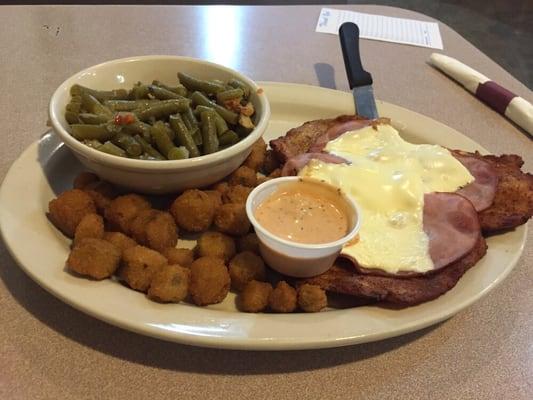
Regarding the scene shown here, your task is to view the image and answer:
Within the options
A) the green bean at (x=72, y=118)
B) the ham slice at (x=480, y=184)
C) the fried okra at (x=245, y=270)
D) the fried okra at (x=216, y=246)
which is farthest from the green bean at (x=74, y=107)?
the ham slice at (x=480, y=184)

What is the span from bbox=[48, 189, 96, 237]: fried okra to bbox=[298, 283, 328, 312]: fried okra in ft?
1.95

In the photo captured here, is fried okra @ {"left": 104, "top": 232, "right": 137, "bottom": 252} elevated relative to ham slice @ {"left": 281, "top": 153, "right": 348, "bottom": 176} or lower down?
lower down

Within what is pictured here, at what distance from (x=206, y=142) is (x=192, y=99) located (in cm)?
19

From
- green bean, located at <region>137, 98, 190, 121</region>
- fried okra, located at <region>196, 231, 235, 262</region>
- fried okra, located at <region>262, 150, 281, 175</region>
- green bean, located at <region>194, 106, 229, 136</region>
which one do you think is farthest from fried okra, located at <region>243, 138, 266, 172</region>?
fried okra, located at <region>196, 231, 235, 262</region>

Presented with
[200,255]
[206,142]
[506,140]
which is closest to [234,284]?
[200,255]

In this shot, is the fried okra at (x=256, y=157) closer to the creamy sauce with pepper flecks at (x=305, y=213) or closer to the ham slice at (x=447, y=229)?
the creamy sauce with pepper flecks at (x=305, y=213)

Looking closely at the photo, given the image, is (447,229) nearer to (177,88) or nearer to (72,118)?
(177,88)

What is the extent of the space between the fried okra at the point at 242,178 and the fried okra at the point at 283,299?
17.6 inches

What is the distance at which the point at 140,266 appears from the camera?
125 cm

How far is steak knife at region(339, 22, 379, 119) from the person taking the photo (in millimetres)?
2039

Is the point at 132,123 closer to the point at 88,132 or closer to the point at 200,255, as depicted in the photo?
the point at 88,132

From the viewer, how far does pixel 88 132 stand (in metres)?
1.49

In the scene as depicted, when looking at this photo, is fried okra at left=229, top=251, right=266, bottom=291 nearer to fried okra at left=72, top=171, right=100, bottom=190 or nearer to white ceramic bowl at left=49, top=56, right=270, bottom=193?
white ceramic bowl at left=49, top=56, right=270, bottom=193

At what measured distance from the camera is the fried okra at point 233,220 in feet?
4.63
